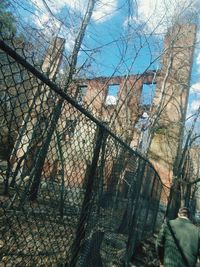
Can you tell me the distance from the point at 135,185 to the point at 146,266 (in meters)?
2.28

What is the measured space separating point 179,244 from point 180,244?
0.06ft

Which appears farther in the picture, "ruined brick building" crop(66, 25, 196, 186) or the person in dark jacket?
"ruined brick building" crop(66, 25, 196, 186)

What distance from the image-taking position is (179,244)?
4.84 m

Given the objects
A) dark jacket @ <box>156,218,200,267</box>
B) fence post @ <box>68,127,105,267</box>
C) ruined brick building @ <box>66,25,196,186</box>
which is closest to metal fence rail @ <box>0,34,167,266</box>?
fence post @ <box>68,127,105,267</box>

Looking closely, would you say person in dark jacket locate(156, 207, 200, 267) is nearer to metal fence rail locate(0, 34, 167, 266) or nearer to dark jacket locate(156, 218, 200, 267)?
dark jacket locate(156, 218, 200, 267)

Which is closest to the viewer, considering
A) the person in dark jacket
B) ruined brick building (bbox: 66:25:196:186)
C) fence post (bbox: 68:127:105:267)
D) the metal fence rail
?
the metal fence rail

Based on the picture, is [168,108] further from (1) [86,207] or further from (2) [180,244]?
(1) [86,207]

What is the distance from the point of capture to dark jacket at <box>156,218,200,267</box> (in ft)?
15.6

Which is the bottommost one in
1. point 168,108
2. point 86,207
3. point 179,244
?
point 179,244

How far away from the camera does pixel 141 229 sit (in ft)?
23.7

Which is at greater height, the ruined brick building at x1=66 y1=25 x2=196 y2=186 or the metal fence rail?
the ruined brick building at x1=66 y1=25 x2=196 y2=186

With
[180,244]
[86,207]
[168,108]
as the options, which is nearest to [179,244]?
[180,244]

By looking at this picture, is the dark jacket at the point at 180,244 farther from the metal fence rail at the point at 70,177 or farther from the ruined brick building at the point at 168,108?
the ruined brick building at the point at 168,108

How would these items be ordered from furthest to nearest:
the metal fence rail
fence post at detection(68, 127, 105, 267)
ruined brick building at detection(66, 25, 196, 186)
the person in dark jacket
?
ruined brick building at detection(66, 25, 196, 186), the person in dark jacket, fence post at detection(68, 127, 105, 267), the metal fence rail
